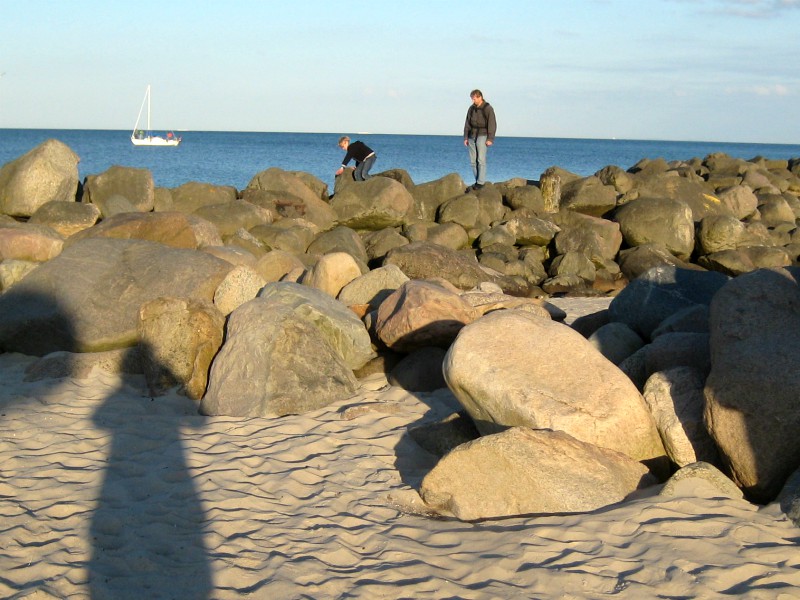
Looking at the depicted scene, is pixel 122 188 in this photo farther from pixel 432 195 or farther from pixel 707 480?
pixel 707 480

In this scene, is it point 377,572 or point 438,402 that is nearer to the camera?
point 377,572

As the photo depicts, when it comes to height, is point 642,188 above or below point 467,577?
above

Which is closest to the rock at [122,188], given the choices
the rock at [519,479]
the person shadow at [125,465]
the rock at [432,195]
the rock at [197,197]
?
the rock at [197,197]

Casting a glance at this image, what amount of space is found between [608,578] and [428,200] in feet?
46.0

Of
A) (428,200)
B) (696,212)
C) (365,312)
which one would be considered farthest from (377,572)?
(696,212)

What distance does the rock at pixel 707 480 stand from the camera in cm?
502

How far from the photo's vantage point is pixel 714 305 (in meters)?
5.68

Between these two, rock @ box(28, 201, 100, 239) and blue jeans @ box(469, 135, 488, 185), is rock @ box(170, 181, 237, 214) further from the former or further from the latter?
blue jeans @ box(469, 135, 488, 185)

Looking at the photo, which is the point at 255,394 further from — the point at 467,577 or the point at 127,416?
the point at 467,577

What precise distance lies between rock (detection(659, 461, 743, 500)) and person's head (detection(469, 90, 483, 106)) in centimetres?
1311

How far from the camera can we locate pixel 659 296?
7.68 metres

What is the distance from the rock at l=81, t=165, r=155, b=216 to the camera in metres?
14.9

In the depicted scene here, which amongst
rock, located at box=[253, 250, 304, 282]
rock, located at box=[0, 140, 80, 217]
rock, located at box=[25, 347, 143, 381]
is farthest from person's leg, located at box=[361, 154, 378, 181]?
rock, located at box=[25, 347, 143, 381]

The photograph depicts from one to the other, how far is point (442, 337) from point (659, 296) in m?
2.03
